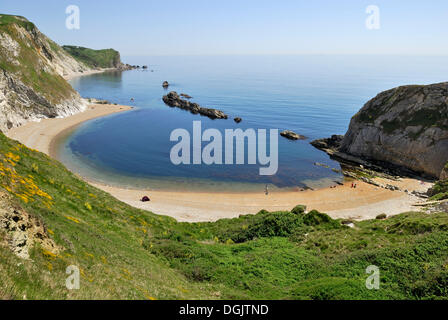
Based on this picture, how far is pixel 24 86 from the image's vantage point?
79688 mm

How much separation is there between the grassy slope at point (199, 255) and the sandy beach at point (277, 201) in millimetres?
13991

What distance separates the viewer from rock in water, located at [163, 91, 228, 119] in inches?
4304

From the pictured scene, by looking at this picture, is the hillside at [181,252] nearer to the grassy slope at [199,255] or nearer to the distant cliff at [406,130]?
the grassy slope at [199,255]

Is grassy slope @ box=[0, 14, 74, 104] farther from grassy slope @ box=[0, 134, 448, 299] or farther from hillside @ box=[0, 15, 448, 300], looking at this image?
grassy slope @ box=[0, 134, 448, 299]

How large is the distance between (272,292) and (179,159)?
52158 mm

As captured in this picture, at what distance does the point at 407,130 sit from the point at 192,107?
83859 millimetres

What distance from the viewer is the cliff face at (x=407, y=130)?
57.5m

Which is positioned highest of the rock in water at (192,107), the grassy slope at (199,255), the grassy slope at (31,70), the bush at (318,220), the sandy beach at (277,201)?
the grassy slope at (31,70)

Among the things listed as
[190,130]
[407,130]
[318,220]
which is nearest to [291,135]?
[407,130]

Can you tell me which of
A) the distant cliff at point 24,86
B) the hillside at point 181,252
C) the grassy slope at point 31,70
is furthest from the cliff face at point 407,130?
the grassy slope at point 31,70
